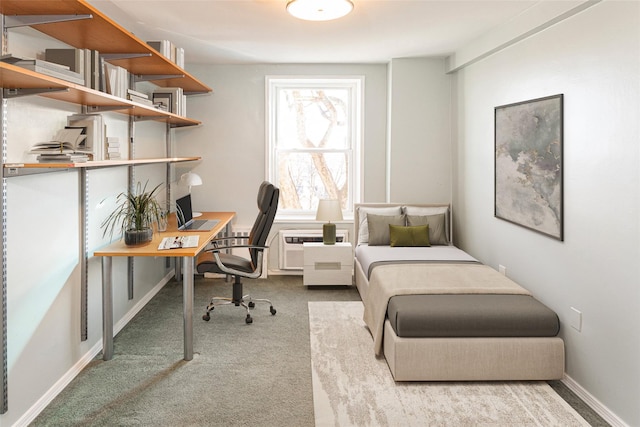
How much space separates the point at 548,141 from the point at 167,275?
4.02 metres

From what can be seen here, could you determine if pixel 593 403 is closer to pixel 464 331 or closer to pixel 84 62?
pixel 464 331

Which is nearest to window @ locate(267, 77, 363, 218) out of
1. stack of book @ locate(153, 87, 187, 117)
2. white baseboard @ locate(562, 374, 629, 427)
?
stack of book @ locate(153, 87, 187, 117)

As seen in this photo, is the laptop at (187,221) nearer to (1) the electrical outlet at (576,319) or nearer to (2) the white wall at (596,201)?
(2) the white wall at (596,201)

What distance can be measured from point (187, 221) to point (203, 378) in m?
2.01

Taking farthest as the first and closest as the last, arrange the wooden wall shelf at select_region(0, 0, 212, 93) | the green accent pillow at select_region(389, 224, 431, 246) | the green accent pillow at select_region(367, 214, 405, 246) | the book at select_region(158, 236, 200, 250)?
the green accent pillow at select_region(367, 214, 405, 246)
the green accent pillow at select_region(389, 224, 431, 246)
the book at select_region(158, 236, 200, 250)
the wooden wall shelf at select_region(0, 0, 212, 93)

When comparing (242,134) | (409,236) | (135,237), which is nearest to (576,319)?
(409,236)

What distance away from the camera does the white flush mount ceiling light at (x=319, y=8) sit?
10.8ft

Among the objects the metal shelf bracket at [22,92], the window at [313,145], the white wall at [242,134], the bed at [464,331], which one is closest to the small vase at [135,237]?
the metal shelf bracket at [22,92]

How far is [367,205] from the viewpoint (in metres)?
5.75

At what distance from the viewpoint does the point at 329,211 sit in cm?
545

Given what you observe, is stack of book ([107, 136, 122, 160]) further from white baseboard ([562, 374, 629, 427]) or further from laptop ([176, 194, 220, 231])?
white baseboard ([562, 374, 629, 427])

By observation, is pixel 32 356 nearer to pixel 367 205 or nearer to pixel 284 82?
pixel 367 205

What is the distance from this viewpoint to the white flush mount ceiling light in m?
3.31

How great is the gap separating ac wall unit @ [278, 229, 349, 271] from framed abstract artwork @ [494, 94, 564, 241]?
2104mm
